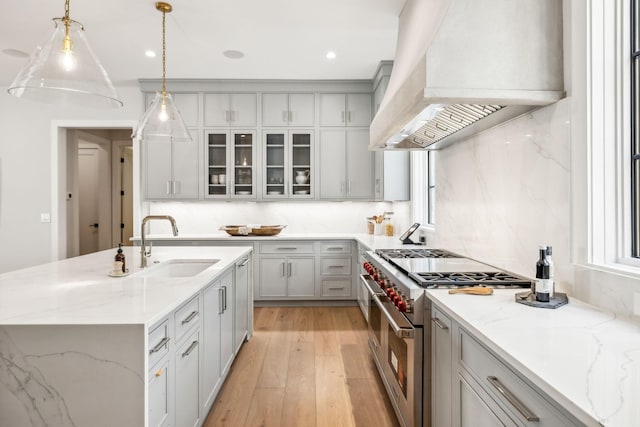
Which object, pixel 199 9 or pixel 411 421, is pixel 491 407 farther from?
pixel 199 9

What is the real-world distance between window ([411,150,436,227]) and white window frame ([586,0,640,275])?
8.07 ft

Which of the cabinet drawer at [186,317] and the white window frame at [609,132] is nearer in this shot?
the white window frame at [609,132]

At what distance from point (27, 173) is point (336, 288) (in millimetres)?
4283

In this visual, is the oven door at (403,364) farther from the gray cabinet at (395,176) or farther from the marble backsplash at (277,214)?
the marble backsplash at (277,214)

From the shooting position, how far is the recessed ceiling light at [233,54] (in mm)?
3926

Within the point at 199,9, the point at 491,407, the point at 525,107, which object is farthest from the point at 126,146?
the point at 491,407

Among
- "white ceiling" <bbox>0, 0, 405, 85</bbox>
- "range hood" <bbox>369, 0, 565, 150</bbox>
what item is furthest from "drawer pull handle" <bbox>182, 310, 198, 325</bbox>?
"white ceiling" <bbox>0, 0, 405, 85</bbox>

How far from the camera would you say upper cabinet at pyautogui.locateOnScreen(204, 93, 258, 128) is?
487cm

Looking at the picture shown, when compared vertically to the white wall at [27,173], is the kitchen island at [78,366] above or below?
below

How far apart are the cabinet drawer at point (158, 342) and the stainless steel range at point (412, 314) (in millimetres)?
1051

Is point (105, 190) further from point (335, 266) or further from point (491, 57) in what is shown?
point (491, 57)

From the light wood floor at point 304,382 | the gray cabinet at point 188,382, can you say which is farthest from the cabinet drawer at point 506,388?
the gray cabinet at point 188,382

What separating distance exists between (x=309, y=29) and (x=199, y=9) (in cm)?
96

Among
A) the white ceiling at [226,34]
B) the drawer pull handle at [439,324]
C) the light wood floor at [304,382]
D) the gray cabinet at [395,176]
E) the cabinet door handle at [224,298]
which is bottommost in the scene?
the light wood floor at [304,382]
